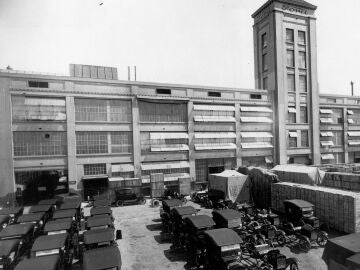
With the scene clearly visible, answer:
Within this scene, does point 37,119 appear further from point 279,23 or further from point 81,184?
point 279,23

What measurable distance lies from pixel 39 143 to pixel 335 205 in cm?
2945

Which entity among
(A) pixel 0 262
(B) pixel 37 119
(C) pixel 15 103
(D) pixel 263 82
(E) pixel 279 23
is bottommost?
(A) pixel 0 262

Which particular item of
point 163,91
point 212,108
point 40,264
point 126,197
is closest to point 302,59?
point 212,108

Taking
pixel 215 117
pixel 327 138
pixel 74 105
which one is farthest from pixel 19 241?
pixel 327 138

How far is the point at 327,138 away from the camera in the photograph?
43969mm

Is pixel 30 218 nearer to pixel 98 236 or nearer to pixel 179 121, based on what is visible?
pixel 98 236

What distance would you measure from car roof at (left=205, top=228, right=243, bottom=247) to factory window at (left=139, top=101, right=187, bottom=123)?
74.3ft

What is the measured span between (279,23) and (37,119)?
37416 mm

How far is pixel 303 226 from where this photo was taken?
15.7 metres

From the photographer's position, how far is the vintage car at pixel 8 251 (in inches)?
486

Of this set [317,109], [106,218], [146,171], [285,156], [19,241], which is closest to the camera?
[19,241]

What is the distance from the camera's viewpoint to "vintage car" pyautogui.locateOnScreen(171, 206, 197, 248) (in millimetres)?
15648

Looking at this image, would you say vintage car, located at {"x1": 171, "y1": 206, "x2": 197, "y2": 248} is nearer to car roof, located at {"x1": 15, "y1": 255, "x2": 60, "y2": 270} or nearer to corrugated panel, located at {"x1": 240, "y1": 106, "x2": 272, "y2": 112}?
car roof, located at {"x1": 15, "y1": 255, "x2": 60, "y2": 270}

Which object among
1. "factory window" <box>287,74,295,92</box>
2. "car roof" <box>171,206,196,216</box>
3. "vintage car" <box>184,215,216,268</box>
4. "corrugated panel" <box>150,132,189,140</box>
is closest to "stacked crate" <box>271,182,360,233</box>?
"vintage car" <box>184,215,216,268</box>
